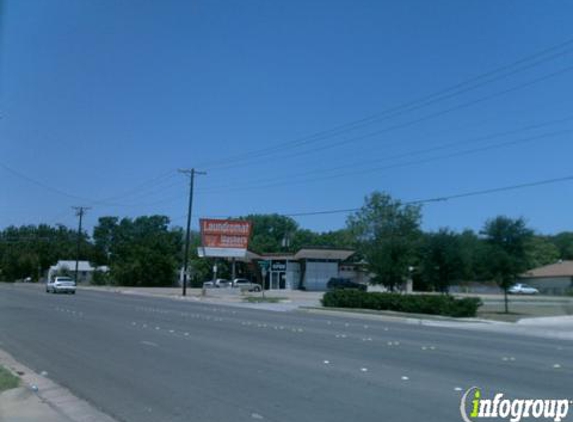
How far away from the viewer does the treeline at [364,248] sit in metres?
41.2

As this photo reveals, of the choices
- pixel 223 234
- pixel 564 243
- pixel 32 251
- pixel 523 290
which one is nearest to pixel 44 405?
pixel 223 234

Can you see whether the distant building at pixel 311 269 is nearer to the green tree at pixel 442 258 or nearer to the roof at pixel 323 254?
the roof at pixel 323 254

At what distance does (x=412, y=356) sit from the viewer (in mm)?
16641

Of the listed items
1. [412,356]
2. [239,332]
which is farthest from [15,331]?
[412,356]

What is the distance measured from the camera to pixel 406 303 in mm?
37688

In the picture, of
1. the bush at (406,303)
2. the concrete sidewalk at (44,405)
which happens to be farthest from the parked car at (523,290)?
the concrete sidewalk at (44,405)

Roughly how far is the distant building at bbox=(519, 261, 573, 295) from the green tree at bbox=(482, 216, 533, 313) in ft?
188

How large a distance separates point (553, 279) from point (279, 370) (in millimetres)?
94590

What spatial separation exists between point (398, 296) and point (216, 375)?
2648 cm

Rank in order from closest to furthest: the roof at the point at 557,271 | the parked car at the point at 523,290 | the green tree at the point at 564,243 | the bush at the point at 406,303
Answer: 1. the bush at the point at 406,303
2. the parked car at the point at 523,290
3. the roof at the point at 557,271
4. the green tree at the point at 564,243

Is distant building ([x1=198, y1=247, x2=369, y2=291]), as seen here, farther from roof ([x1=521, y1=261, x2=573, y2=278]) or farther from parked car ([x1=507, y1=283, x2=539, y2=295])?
roof ([x1=521, y1=261, x2=573, y2=278])

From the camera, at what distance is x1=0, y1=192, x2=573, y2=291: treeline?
41.2 metres

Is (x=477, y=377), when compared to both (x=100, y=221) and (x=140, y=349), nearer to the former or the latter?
(x=140, y=349)

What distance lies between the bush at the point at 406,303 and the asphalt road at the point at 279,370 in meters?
11.7
